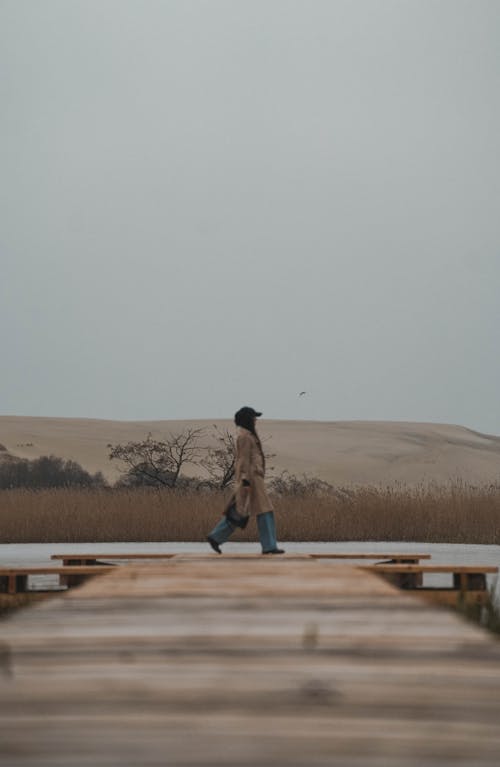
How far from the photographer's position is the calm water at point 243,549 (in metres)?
11.6

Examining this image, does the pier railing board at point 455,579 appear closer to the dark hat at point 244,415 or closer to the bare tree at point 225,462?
the dark hat at point 244,415

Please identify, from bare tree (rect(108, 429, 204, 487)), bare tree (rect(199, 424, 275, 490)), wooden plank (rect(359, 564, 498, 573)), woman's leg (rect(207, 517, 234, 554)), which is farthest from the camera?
bare tree (rect(108, 429, 204, 487))

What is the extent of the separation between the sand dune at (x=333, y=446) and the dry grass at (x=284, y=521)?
28686mm

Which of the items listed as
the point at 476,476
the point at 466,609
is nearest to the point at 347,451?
the point at 476,476

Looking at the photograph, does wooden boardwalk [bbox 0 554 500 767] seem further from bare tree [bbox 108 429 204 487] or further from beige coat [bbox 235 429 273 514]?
bare tree [bbox 108 429 204 487]

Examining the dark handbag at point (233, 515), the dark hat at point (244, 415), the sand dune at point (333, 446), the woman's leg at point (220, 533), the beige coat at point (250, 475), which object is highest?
the sand dune at point (333, 446)

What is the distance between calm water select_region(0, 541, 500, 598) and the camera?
1156cm

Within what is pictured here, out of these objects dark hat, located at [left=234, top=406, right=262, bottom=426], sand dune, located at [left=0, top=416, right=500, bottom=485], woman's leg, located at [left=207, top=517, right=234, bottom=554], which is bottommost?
woman's leg, located at [left=207, top=517, right=234, bottom=554]

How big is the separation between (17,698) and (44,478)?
35.2 metres

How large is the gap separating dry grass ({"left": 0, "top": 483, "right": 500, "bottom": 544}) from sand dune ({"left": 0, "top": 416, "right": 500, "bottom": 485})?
2869cm

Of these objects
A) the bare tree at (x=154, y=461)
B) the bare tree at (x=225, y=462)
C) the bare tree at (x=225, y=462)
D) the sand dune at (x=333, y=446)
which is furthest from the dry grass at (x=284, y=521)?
the sand dune at (x=333, y=446)

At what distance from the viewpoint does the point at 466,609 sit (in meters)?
6.65

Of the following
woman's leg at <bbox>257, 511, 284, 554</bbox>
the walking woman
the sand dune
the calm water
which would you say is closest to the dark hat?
the walking woman

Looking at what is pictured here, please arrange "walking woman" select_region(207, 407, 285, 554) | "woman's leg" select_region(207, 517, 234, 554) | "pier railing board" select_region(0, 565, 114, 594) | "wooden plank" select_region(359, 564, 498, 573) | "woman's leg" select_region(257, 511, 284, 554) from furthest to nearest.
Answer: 1. "woman's leg" select_region(207, 517, 234, 554)
2. "walking woman" select_region(207, 407, 285, 554)
3. "woman's leg" select_region(257, 511, 284, 554)
4. "pier railing board" select_region(0, 565, 114, 594)
5. "wooden plank" select_region(359, 564, 498, 573)
